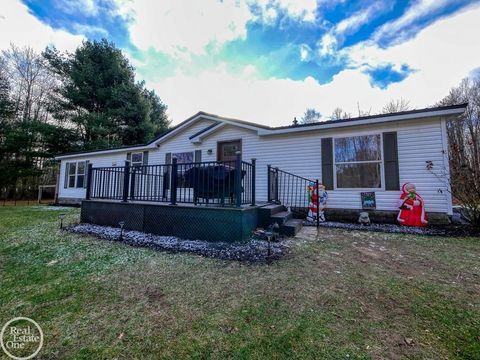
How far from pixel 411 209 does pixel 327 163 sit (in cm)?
239

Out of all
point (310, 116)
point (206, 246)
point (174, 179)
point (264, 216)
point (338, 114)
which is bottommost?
point (206, 246)

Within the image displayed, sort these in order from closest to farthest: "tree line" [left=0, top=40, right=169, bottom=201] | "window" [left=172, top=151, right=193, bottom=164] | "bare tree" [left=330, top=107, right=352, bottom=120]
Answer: "window" [left=172, top=151, right=193, bottom=164], "tree line" [left=0, top=40, right=169, bottom=201], "bare tree" [left=330, top=107, right=352, bottom=120]

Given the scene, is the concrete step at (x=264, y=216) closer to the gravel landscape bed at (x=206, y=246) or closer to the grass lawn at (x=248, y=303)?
the gravel landscape bed at (x=206, y=246)

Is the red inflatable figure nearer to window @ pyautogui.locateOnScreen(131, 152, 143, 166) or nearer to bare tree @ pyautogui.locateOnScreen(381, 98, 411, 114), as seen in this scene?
window @ pyautogui.locateOnScreen(131, 152, 143, 166)

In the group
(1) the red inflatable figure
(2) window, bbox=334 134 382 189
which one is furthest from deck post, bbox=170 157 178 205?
(1) the red inflatable figure

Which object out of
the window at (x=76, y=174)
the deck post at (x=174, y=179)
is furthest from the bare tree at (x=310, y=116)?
the deck post at (x=174, y=179)

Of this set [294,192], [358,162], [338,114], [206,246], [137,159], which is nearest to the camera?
[206,246]

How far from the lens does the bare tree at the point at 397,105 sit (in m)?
14.5

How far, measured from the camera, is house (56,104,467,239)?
5395 mm

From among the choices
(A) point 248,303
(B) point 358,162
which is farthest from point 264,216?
(B) point 358,162

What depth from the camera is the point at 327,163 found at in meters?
6.54

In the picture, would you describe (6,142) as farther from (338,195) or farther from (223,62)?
(338,195)

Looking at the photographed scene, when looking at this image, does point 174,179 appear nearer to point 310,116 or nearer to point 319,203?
point 319,203

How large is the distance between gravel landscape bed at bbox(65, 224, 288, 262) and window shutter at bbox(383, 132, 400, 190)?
3.98 meters
